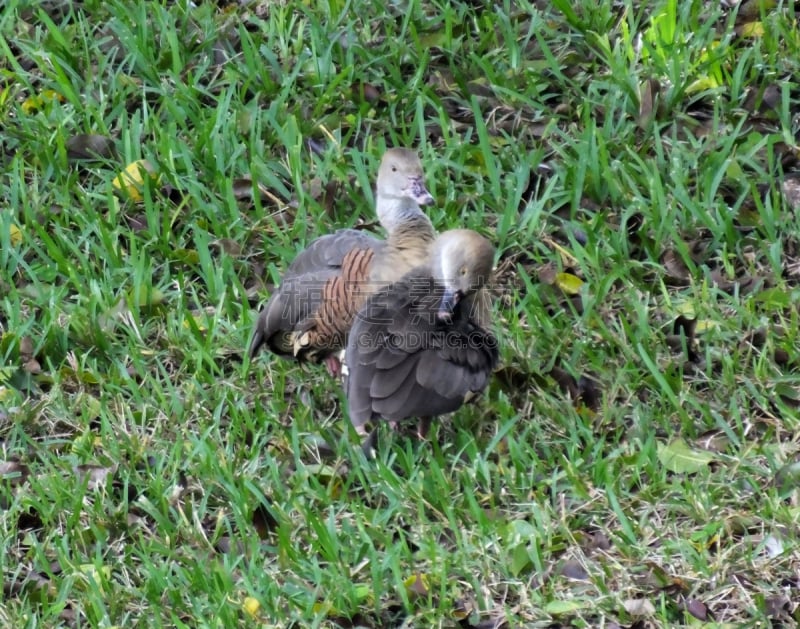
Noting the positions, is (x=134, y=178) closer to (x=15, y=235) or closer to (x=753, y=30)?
(x=15, y=235)

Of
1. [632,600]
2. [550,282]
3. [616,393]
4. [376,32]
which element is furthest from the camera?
[376,32]

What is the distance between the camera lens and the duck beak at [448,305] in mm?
4875

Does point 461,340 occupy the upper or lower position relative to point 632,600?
upper

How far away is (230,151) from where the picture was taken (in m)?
6.65

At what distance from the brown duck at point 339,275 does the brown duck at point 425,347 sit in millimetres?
275

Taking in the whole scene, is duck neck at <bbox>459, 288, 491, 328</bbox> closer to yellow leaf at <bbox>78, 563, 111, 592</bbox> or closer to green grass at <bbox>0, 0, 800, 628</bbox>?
green grass at <bbox>0, 0, 800, 628</bbox>

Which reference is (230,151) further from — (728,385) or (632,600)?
(632,600)

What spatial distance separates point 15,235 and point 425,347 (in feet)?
8.02

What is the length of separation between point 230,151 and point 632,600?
3.24 meters

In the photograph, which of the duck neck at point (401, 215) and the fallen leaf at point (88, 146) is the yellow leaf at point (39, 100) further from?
the duck neck at point (401, 215)

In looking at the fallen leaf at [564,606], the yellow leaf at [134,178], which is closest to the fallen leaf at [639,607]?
the fallen leaf at [564,606]

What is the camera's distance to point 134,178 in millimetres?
6605

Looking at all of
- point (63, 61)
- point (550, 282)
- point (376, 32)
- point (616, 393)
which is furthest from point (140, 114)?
point (616, 393)

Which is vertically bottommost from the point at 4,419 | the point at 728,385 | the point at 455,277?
the point at 4,419
